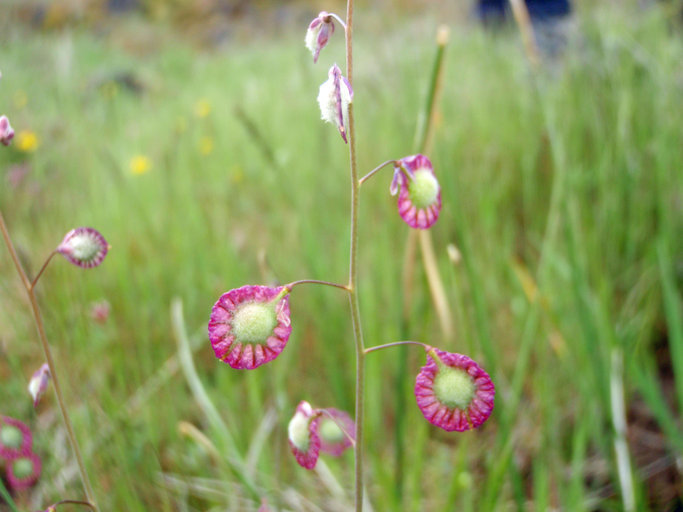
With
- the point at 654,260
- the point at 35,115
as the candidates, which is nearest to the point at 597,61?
the point at 654,260

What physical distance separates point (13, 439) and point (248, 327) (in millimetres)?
263

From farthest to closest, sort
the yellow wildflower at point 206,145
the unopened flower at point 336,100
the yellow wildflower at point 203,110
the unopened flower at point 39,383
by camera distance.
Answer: the yellow wildflower at point 203,110
the yellow wildflower at point 206,145
the unopened flower at point 39,383
the unopened flower at point 336,100

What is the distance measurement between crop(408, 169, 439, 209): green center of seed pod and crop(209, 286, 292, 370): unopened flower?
0.09m

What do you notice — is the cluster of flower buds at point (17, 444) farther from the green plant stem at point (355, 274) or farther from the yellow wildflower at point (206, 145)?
the yellow wildflower at point (206, 145)

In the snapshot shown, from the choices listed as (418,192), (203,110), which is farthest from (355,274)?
(203,110)

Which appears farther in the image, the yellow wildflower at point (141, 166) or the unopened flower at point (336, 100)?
the yellow wildflower at point (141, 166)

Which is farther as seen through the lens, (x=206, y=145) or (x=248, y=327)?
→ (x=206, y=145)

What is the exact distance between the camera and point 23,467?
1.44 ft

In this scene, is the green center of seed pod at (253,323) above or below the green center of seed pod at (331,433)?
above

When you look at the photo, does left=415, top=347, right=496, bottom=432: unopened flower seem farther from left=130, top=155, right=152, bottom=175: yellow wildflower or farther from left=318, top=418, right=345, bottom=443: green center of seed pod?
left=130, top=155, right=152, bottom=175: yellow wildflower

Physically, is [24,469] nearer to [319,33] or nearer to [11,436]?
[11,436]

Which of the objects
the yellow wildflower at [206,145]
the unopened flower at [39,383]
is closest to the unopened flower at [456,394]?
the unopened flower at [39,383]

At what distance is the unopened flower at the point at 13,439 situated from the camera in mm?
412

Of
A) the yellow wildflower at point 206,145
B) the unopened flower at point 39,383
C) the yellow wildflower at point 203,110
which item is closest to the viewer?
the unopened flower at point 39,383
